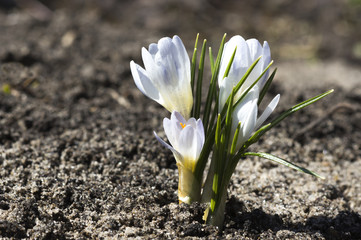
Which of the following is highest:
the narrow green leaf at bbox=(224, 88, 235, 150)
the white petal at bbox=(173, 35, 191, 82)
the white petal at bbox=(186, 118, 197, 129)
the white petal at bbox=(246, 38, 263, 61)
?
the white petal at bbox=(246, 38, 263, 61)

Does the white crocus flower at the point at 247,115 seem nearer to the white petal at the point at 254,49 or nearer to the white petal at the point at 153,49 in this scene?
the white petal at the point at 254,49

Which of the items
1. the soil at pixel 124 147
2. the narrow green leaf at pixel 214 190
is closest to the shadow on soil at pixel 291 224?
the soil at pixel 124 147

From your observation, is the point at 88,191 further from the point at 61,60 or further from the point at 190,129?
the point at 61,60

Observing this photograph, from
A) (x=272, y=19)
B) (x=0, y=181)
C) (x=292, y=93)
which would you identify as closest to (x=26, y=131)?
(x=0, y=181)

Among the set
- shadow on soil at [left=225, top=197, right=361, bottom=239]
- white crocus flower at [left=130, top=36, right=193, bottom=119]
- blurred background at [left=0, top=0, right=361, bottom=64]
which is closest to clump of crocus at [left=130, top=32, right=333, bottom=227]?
white crocus flower at [left=130, top=36, right=193, bottom=119]

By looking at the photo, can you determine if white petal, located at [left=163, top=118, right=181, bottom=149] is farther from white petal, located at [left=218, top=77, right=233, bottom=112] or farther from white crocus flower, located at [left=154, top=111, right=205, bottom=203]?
white petal, located at [left=218, top=77, right=233, bottom=112]

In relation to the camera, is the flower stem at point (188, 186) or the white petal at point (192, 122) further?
the flower stem at point (188, 186)
